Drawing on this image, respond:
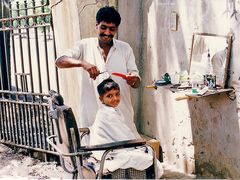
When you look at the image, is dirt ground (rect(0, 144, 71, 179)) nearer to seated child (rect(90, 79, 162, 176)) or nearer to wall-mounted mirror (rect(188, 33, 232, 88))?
seated child (rect(90, 79, 162, 176))

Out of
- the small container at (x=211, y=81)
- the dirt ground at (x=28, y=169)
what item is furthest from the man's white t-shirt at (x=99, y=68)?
the dirt ground at (x=28, y=169)

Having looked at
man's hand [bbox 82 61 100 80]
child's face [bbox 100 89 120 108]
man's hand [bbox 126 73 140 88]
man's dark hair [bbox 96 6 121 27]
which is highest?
man's dark hair [bbox 96 6 121 27]

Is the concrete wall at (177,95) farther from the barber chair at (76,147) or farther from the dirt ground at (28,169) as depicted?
the barber chair at (76,147)

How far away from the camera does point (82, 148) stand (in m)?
3.02

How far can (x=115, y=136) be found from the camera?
3355mm

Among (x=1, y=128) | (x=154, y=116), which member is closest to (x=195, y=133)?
(x=154, y=116)

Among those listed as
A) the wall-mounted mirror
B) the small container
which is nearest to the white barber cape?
the small container

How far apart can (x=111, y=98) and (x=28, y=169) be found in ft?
7.63

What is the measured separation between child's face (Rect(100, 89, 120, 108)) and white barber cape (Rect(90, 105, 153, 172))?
51 mm

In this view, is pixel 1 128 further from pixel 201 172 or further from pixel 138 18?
pixel 201 172

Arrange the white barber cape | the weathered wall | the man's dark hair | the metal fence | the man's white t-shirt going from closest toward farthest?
1. the white barber cape
2. the man's dark hair
3. the man's white t-shirt
4. the weathered wall
5. the metal fence

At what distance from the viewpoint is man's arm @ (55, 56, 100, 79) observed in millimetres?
3355

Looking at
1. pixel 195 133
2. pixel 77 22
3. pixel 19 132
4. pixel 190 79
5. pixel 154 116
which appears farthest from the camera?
pixel 19 132

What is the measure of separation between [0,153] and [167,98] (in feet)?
8.47
